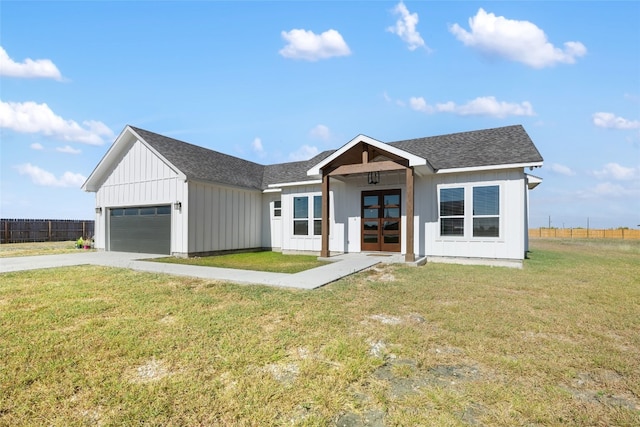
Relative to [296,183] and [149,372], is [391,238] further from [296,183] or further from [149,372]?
[149,372]

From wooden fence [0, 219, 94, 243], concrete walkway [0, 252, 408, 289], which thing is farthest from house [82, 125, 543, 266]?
wooden fence [0, 219, 94, 243]

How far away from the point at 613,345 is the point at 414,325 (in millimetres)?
2466

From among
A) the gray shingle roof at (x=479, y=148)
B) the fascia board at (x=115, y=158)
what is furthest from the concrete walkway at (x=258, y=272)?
the fascia board at (x=115, y=158)

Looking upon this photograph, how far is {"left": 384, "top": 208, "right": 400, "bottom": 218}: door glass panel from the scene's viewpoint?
1252 centimetres

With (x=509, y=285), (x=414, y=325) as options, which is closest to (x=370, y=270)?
(x=509, y=285)

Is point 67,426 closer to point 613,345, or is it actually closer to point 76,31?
point 613,345

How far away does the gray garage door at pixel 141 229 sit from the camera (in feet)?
46.1

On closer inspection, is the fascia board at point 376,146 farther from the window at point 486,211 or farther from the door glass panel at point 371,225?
the door glass panel at point 371,225

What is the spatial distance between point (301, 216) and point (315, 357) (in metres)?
11.2

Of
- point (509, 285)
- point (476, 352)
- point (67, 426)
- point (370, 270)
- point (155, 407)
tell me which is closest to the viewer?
point (67, 426)

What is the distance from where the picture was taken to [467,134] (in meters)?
13.5

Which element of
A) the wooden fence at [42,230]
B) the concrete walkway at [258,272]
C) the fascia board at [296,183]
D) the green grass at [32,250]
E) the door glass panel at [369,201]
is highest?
the fascia board at [296,183]

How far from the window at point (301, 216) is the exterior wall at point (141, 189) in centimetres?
500

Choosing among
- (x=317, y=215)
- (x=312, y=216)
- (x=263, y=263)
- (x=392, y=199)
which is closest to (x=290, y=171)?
(x=312, y=216)
